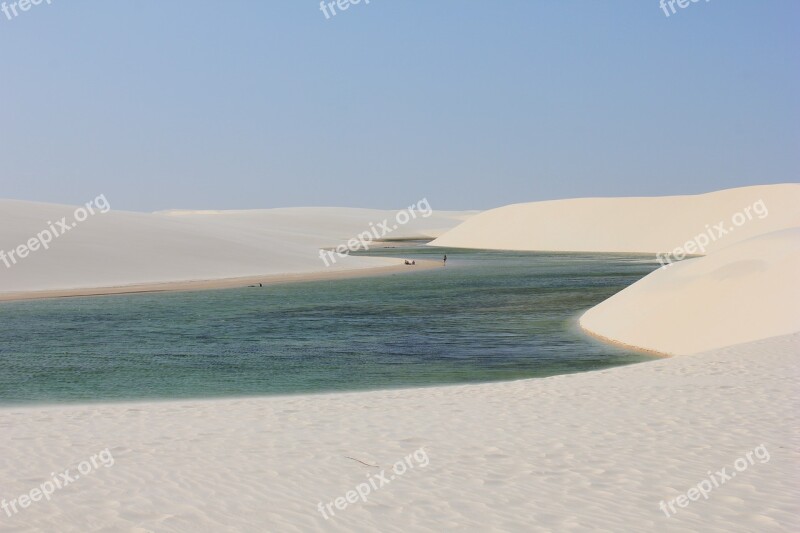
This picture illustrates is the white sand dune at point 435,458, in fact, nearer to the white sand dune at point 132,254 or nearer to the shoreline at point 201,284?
the shoreline at point 201,284

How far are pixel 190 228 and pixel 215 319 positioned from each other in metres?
39.7

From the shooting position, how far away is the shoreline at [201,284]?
1538 inches

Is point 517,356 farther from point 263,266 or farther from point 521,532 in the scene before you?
point 263,266

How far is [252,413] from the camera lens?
1167cm

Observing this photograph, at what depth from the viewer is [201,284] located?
148 ft

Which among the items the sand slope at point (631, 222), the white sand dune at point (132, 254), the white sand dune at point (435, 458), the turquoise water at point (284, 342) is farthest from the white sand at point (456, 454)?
the sand slope at point (631, 222)

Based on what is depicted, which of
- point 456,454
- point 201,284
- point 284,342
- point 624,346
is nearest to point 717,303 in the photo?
point 624,346

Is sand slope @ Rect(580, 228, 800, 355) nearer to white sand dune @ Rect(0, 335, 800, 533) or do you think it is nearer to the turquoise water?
the turquoise water

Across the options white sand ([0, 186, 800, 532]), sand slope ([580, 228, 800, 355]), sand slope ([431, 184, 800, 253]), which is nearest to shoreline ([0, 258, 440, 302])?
sand slope ([580, 228, 800, 355])

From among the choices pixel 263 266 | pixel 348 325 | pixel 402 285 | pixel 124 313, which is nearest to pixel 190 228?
pixel 263 266

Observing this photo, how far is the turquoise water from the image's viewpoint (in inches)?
650

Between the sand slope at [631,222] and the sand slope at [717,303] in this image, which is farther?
the sand slope at [631,222]

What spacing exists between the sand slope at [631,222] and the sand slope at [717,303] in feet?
212

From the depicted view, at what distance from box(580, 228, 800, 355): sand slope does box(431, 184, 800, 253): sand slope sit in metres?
64.6
